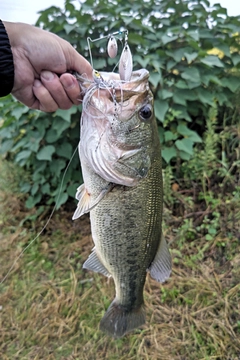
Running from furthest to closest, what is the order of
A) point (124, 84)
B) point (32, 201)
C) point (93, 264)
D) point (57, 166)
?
point (32, 201) < point (57, 166) < point (93, 264) < point (124, 84)

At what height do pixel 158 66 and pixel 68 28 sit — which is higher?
pixel 68 28

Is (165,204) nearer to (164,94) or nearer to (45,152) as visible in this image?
(164,94)

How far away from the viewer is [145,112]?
47.8 inches

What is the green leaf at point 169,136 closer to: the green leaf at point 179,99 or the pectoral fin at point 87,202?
the green leaf at point 179,99

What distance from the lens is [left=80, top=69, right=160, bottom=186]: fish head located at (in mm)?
1167

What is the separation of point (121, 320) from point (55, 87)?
1106mm

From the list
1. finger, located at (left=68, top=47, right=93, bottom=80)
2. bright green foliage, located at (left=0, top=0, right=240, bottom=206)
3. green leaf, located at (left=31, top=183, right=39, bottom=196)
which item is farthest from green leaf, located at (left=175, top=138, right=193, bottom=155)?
finger, located at (left=68, top=47, right=93, bottom=80)

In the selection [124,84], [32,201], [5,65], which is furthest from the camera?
[32,201]

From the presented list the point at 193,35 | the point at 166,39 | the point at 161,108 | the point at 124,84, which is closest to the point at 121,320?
the point at 124,84

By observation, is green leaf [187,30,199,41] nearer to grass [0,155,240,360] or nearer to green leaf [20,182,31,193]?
grass [0,155,240,360]

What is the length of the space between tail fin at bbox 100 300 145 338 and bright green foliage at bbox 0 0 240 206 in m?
1.51

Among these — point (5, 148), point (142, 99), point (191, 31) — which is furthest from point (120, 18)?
point (142, 99)

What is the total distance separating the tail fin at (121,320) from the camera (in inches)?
63.0

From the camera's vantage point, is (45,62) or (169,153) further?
(169,153)
